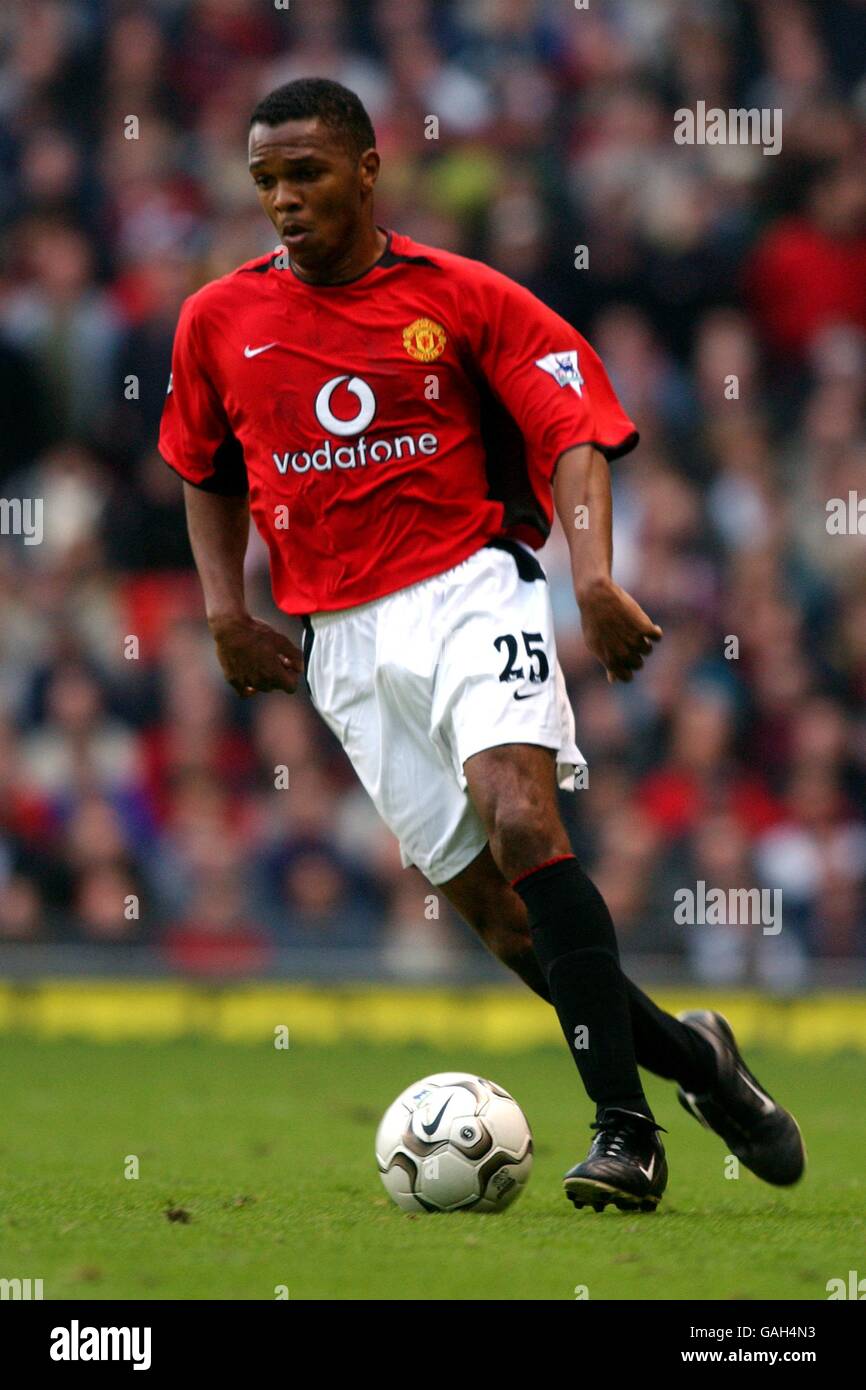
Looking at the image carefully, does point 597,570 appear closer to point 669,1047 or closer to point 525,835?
point 525,835

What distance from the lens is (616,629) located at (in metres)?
4.79

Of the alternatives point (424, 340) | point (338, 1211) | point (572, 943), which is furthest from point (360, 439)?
point (338, 1211)

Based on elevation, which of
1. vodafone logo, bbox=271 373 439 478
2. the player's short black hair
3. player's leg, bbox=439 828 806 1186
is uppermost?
the player's short black hair

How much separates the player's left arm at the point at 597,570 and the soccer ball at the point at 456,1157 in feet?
3.44

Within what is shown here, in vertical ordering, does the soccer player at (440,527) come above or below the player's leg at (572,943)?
above

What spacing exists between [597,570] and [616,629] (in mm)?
147

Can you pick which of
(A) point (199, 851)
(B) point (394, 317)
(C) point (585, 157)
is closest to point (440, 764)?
(B) point (394, 317)

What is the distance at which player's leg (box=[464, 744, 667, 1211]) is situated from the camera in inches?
193

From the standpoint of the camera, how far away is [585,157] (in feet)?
42.5

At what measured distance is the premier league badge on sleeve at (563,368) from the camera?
5.11 m

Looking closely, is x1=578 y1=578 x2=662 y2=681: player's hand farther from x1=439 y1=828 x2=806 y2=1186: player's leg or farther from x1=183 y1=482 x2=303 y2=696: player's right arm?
x1=183 y1=482 x2=303 y2=696: player's right arm

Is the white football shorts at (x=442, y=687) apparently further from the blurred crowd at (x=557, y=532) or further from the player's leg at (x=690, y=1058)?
the blurred crowd at (x=557, y=532)

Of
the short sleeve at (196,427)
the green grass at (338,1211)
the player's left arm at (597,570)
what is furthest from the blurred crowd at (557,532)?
the player's left arm at (597,570)

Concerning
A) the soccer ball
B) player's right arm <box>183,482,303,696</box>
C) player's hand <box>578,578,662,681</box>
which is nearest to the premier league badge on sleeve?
player's hand <box>578,578,662,681</box>
